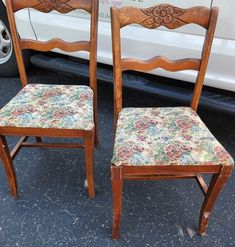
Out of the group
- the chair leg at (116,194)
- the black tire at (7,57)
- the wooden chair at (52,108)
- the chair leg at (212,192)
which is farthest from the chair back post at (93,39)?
the black tire at (7,57)

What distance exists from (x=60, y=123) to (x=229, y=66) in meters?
0.89

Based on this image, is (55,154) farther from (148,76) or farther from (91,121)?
(148,76)

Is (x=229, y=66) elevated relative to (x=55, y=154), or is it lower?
elevated

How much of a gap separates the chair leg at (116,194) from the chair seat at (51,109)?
0.27 meters

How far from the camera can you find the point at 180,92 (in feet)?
5.57

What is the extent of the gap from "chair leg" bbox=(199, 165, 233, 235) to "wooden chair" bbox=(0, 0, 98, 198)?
537mm

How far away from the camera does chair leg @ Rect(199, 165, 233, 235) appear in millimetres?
1105

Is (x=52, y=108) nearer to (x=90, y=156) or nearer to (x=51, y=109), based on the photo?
(x=51, y=109)

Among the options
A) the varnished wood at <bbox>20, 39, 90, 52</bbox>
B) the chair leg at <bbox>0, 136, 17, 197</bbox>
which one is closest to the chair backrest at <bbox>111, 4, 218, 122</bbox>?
the varnished wood at <bbox>20, 39, 90, 52</bbox>

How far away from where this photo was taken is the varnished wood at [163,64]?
131 centimetres

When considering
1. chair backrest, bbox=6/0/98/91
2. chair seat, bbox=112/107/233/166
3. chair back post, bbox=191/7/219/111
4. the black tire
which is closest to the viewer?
chair seat, bbox=112/107/233/166

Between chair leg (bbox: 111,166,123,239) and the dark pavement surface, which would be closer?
chair leg (bbox: 111,166,123,239)

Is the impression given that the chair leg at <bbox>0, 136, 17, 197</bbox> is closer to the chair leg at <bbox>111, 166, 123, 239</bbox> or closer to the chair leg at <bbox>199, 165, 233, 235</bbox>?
the chair leg at <bbox>111, 166, 123, 239</bbox>

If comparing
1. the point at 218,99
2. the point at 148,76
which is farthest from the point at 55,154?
the point at 218,99
